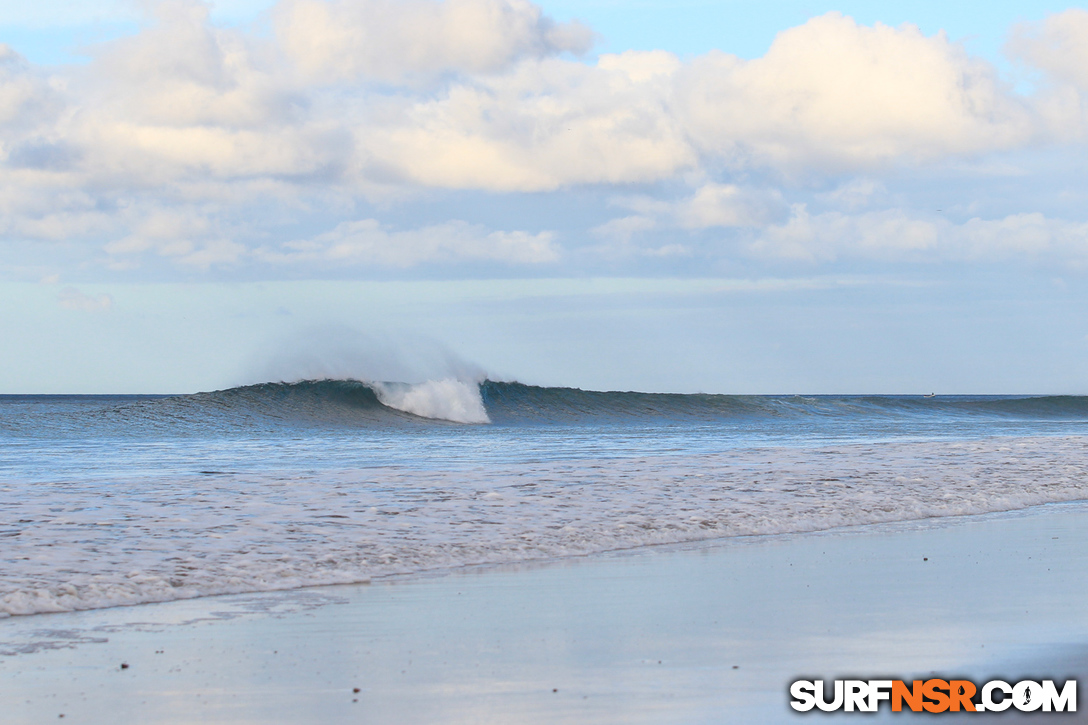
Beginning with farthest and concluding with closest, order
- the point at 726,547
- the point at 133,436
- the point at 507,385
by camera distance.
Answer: the point at 507,385, the point at 133,436, the point at 726,547

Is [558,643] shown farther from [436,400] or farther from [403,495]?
[436,400]

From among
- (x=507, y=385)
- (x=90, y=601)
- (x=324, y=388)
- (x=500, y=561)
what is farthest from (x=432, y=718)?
(x=507, y=385)

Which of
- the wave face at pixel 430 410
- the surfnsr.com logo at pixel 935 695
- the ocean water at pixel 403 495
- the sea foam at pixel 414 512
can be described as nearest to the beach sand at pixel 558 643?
the surfnsr.com logo at pixel 935 695

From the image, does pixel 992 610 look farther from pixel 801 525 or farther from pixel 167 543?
pixel 167 543

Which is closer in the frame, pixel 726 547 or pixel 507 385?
pixel 726 547

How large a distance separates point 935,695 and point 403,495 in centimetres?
645

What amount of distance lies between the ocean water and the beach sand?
675 millimetres

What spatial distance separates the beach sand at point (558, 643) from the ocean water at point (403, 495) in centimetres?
68

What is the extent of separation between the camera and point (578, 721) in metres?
3.05

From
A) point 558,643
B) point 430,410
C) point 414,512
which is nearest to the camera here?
point 558,643

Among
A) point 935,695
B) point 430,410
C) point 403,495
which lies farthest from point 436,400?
point 935,695

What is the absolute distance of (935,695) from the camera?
3.28 m

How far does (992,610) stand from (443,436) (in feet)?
56.3

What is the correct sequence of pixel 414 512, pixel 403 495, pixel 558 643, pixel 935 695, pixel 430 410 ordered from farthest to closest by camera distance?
pixel 430 410 → pixel 403 495 → pixel 414 512 → pixel 558 643 → pixel 935 695
